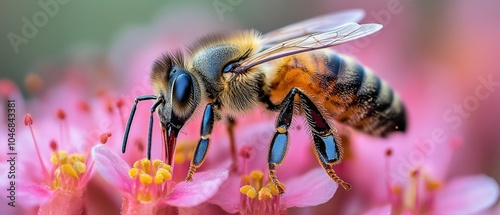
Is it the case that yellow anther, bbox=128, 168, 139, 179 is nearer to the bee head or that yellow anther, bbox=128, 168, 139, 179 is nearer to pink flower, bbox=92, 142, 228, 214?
pink flower, bbox=92, 142, 228, 214

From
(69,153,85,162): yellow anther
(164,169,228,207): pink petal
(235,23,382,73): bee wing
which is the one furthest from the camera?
(69,153,85,162): yellow anther

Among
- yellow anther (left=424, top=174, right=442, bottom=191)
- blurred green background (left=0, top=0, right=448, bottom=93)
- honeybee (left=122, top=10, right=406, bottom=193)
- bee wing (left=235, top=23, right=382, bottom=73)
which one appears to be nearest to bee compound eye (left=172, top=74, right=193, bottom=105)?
honeybee (left=122, top=10, right=406, bottom=193)

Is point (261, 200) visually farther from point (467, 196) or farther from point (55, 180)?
point (467, 196)

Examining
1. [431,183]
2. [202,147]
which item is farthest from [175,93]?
[431,183]

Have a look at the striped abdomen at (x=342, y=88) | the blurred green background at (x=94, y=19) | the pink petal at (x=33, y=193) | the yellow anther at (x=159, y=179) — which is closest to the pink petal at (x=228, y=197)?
the yellow anther at (x=159, y=179)

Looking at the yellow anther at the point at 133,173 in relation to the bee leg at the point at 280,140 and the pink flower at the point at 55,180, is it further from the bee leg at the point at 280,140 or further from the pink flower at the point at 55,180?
the bee leg at the point at 280,140

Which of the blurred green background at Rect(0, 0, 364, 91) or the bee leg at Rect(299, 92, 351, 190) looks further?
the blurred green background at Rect(0, 0, 364, 91)
